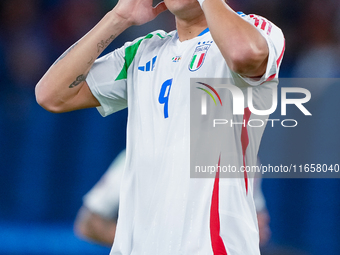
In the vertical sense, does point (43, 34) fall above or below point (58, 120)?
above

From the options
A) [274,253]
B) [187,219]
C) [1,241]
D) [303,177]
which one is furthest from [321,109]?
[1,241]

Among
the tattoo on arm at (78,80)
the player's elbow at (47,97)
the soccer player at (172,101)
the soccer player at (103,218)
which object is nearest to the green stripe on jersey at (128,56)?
the soccer player at (172,101)

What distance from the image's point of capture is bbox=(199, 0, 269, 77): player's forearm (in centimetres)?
112

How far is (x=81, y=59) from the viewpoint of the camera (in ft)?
4.98

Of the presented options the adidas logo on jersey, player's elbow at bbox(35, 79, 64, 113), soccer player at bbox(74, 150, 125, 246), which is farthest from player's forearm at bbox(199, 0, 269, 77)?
soccer player at bbox(74, 150, 125, 246)

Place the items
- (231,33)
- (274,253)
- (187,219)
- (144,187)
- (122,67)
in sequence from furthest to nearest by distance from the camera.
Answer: (274,253), (122,67), (144,187), (187,219), (231,33)

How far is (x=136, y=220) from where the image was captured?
1369mm

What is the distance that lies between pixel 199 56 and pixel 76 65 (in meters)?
0.44

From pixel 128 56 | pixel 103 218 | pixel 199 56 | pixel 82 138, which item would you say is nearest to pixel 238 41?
pixel 199 56

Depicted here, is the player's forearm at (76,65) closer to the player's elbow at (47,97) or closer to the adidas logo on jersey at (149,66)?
the player's elbow at (47,97)

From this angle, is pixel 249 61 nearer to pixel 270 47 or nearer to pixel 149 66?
pixel 270 47

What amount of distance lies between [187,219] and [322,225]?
6.58ft

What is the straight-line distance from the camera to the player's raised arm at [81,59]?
152 cm

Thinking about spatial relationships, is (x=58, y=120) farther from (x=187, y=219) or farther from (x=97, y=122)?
(x=187, y=219)
